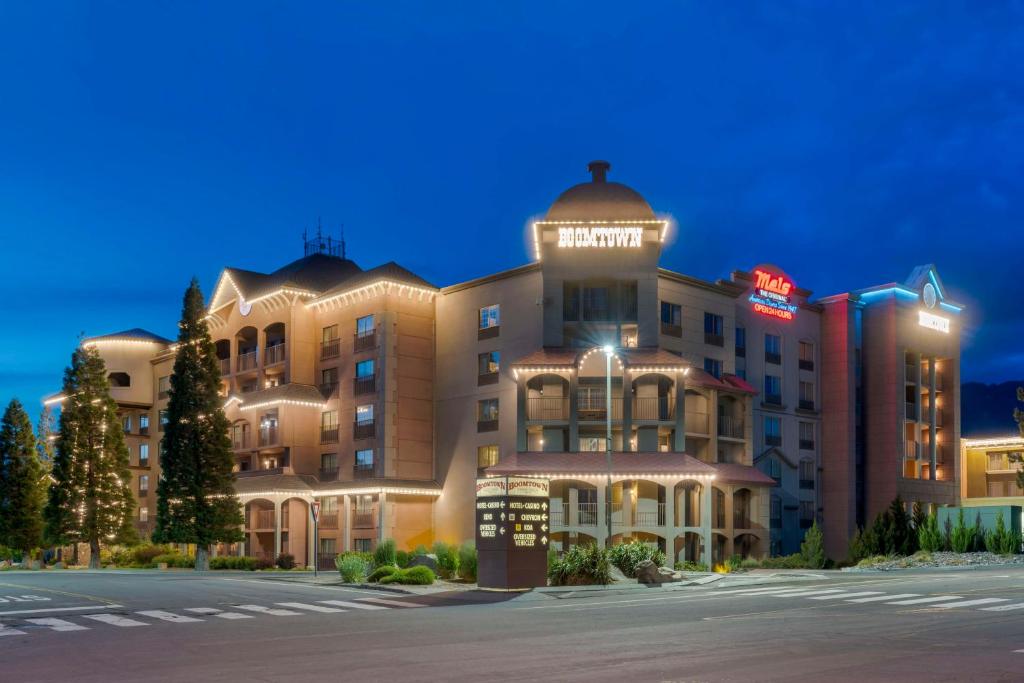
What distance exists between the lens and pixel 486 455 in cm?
5869

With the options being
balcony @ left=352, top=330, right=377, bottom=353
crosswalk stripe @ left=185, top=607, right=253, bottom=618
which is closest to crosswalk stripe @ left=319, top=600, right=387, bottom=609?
crosswalk stripe @ left=185, top=607, right=253, bottom=618

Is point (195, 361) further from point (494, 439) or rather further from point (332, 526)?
point (494, 439)

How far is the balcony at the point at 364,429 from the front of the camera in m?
60.9

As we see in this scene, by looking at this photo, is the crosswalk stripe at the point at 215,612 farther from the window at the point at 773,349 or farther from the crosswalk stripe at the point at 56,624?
the window at the point at 773,349

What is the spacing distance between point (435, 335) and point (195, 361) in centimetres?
1379

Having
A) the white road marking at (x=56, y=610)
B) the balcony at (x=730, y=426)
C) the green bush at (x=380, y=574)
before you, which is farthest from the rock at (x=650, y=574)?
the balcony at (x=730, y=426)

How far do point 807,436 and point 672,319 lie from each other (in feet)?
48.4

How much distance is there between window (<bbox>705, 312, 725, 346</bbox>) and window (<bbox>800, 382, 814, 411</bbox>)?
29.3 ft

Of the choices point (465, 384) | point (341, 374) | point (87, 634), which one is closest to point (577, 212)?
point (465, 384)

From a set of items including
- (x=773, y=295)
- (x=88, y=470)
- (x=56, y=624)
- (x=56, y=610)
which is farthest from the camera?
(x=773, y=295)

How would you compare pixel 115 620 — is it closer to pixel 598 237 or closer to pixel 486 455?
pixel 486 455

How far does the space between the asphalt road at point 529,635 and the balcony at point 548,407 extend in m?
22.4

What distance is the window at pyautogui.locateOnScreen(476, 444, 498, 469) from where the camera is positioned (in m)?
58.2

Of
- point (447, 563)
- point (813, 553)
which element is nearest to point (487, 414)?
point (813, 553)
